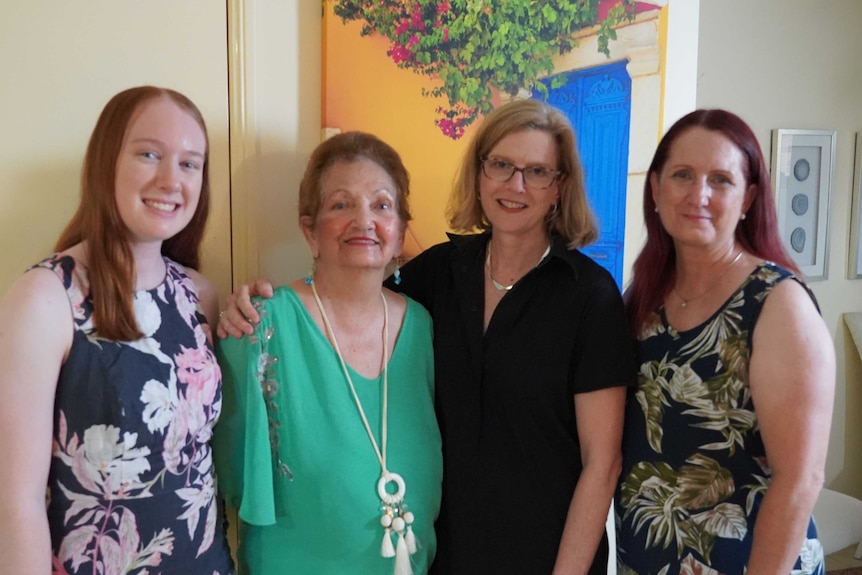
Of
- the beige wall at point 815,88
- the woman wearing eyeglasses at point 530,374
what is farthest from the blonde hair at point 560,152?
the beige wall at point 815,88

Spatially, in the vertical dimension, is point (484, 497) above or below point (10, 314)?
below

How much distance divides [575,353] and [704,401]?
0.90 ft

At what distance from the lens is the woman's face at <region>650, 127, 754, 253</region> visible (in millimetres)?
1345

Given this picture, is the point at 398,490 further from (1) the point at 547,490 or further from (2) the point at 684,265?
(2) the point at 684,265

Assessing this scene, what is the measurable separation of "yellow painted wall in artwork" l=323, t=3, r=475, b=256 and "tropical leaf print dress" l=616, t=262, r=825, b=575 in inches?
27.3

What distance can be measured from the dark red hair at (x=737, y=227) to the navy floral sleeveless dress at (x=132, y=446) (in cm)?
99

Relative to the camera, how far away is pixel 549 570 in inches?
56.5

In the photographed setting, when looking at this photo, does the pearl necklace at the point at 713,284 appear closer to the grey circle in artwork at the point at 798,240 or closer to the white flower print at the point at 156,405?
the white flower print at the point at 156,405

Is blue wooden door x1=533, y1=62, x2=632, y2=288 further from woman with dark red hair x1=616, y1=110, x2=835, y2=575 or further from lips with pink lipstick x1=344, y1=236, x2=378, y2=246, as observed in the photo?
lips with pink lipstick x1=344, y1=236, x2=378, y2=246

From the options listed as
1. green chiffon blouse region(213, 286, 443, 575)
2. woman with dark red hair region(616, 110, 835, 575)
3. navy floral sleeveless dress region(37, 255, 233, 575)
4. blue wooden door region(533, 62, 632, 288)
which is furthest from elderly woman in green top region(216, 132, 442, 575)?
blue wooden door region(533, 62, 632, 288)

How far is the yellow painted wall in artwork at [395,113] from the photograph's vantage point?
158 centimetres

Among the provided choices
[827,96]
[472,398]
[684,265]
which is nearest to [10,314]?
[472,398]

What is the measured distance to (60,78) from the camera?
1.26m

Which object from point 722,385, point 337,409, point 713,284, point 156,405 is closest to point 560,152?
point 713,284
